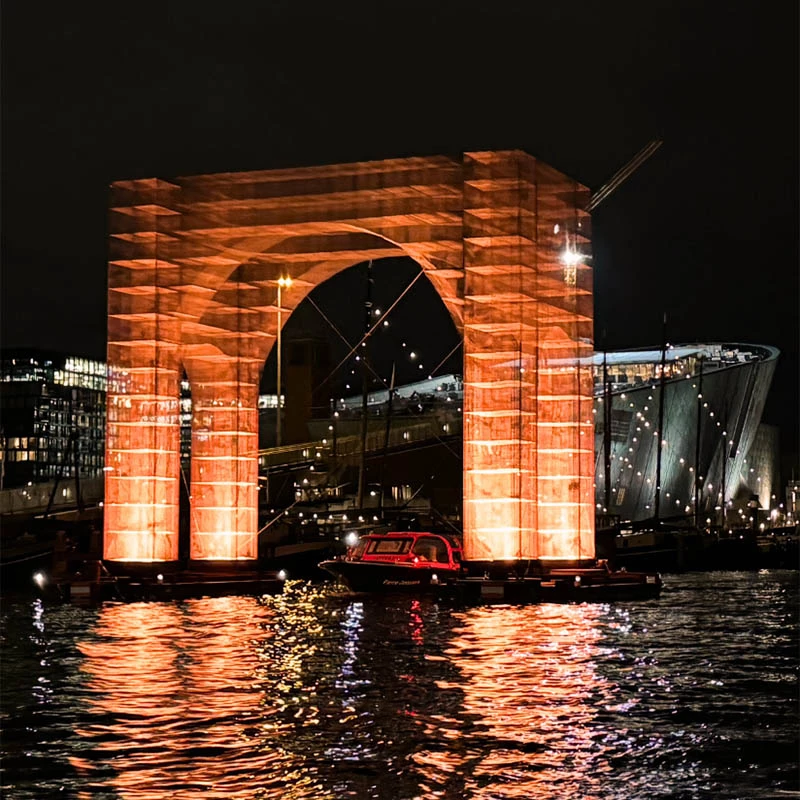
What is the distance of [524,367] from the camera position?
36.5 metres

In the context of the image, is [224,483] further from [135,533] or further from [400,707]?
[400,707]

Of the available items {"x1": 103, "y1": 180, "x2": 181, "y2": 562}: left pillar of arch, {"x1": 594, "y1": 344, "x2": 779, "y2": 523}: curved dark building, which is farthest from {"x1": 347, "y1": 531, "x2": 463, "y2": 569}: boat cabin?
{"x1": 594, "y1": 344, "x2": 779, "y2": 523}: curved dark building

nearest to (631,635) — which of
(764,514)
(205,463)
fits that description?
(205,463)

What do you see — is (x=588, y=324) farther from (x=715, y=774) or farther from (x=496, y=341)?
(x=715, y=774)

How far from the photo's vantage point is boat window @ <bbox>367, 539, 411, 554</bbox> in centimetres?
4000

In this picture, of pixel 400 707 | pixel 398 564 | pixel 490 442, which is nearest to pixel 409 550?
pixel 398 564

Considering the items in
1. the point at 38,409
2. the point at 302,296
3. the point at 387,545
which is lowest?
the point at 387,545

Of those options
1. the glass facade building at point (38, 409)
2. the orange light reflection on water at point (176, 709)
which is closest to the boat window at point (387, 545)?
the orange light reflection on water at point (176, 709)

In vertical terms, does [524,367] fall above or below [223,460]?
above

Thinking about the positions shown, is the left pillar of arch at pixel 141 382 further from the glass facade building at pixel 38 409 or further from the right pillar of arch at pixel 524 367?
the glass facade building at pixel 38 409

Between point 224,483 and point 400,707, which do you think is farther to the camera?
point 224,483

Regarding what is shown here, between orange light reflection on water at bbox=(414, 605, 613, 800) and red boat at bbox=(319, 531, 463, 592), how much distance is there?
9.41 meters

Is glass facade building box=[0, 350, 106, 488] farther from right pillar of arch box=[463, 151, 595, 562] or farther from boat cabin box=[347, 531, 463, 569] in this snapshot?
right pillar of arch box=[463, 151, 595, 562]

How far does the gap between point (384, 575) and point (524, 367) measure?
6313 mm
